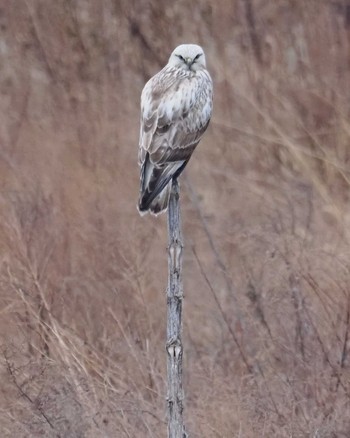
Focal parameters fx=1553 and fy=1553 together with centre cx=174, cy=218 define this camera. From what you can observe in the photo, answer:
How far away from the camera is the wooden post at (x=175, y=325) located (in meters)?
5.04

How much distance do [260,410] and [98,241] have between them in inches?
70.0

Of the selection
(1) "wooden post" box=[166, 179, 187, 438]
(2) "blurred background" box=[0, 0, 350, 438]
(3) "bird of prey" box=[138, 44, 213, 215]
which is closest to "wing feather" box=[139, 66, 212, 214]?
(3) "bird of prey" box=[138, 44, 213, 215]

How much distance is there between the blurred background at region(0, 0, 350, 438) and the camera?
259 inches

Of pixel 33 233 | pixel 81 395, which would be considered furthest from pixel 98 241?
pixel 81 395

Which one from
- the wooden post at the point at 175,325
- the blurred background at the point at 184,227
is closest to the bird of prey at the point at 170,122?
the wooden post at the point at 175,325

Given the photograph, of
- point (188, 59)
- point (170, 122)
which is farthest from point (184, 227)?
point (170, 122)

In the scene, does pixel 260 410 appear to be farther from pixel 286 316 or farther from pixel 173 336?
pixel 173 336

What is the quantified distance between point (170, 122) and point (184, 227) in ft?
8.87

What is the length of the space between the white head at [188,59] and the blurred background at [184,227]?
110 cm

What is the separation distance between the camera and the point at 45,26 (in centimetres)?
1020

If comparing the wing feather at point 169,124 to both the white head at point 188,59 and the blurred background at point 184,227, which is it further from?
the blurred background at point 184,227

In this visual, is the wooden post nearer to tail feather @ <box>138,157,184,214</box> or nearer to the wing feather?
tail feather @ <box>138,157,184,214</box>

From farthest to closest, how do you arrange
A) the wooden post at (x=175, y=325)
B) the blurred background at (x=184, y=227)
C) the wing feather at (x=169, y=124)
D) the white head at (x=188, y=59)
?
the blurred background at (x=184, y=227), the white head at (x=188, y=59), the wing feather at (x=169, y=124), the wooden post at (x=175, y=325)

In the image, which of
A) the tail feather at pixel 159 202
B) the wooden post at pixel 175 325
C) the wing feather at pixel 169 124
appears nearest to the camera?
the wooden post at pixel 175 325
